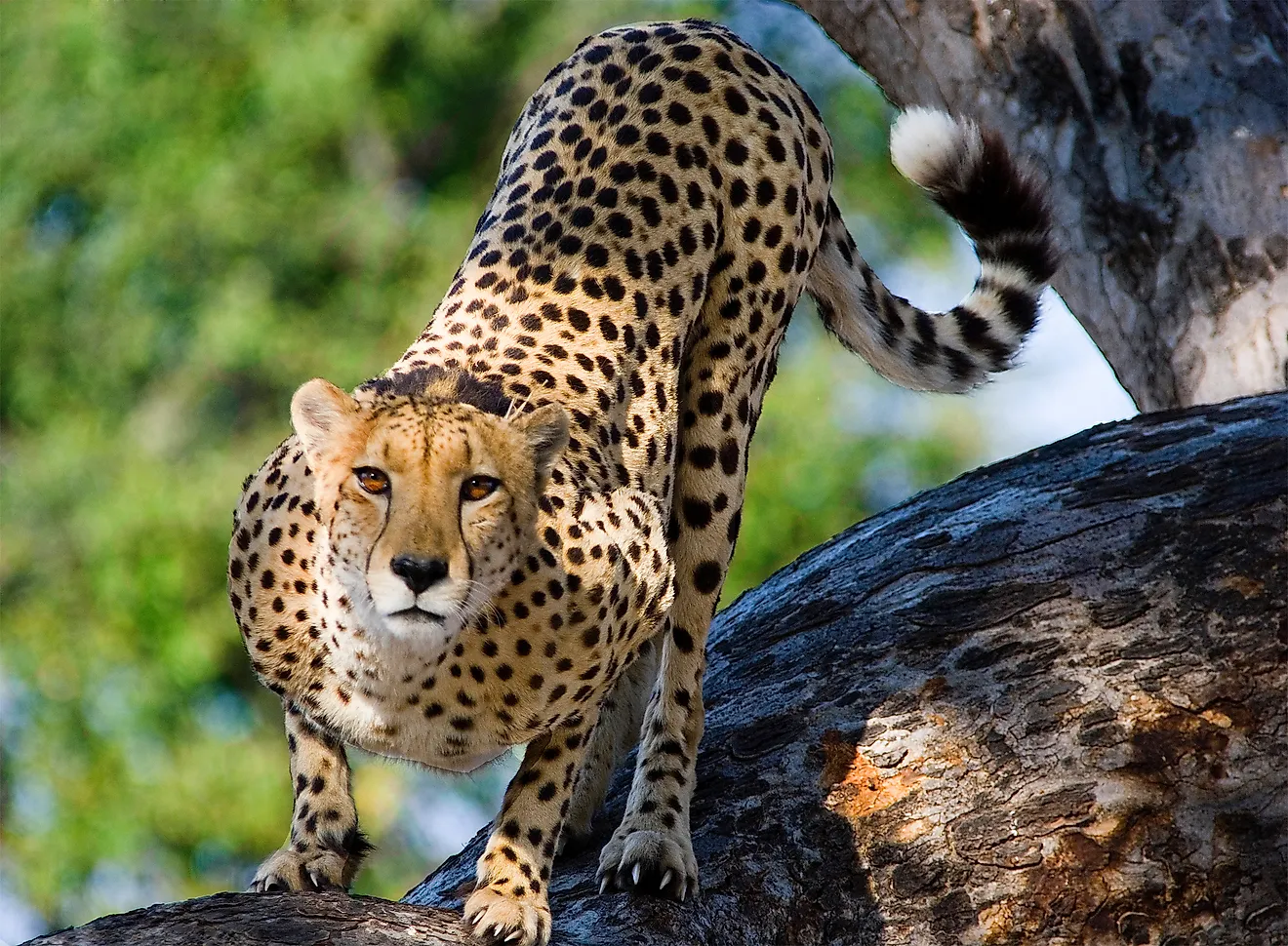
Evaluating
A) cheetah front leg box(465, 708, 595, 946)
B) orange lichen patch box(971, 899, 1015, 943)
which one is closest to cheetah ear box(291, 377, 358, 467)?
cheetah front leg box(465, 708, 595, 946)

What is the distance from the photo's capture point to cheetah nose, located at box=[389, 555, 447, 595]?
297 centimetres

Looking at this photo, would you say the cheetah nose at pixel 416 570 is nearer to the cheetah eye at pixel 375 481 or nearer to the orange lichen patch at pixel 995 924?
the cheetah eye at pixel 375 481

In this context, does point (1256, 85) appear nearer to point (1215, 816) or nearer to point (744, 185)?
point (744, 185)

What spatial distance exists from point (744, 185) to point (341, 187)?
10.2 m

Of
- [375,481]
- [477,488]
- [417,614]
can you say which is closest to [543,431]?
[477,488]

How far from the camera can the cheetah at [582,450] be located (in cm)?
324

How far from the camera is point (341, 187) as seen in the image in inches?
551

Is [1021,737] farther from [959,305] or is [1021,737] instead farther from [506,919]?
[959,305]

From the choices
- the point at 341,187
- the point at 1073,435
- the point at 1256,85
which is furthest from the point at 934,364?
the point at 341,187

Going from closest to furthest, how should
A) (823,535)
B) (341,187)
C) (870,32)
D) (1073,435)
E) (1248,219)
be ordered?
1. (1073,435)
2. (1248,219)
3. (870,32)
4. (823,535)
5. (341,187)

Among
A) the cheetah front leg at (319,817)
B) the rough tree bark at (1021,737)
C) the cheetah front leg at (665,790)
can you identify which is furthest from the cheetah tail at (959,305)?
the cheetah front leg at (319,817)

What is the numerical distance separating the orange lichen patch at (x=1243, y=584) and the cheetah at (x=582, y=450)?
1.10 meters

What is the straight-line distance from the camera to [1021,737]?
12.3 ft

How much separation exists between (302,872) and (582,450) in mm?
1078
